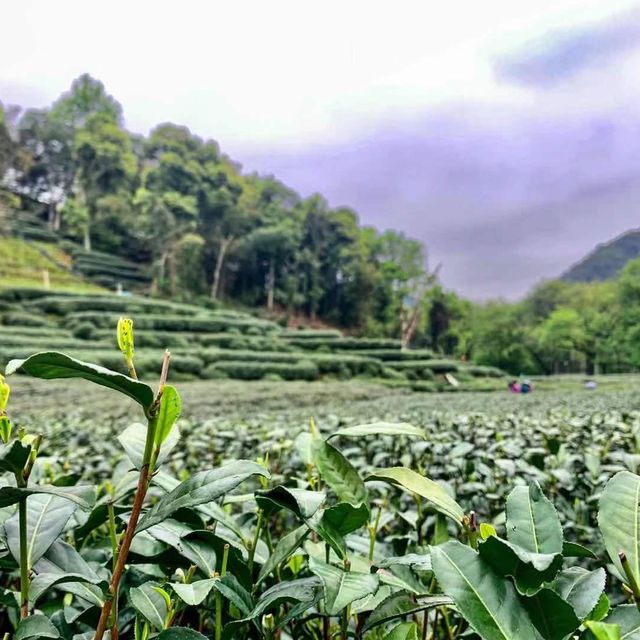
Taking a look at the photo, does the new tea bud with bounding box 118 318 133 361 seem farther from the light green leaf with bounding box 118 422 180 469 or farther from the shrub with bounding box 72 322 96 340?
the shrub with bounding box 72 322 96 340

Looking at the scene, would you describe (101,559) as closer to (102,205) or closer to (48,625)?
(48,625)

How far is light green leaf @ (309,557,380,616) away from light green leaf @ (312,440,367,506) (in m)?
0.10

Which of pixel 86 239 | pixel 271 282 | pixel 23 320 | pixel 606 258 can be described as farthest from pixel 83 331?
pixel 606 258

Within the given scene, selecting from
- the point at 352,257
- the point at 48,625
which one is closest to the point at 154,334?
the point at 48,625

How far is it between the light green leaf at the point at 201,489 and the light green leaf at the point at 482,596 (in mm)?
164

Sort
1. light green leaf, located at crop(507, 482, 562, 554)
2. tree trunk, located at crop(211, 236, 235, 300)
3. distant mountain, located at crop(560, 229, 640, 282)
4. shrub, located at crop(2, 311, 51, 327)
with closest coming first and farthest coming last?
light green leaf, located at crop(507, 482, 562, 554), shrub, located at crop(2, 311, 51, 327), tree trunk, located at crop(211, 236, 235, 300), distant mountain, located at crop(560, 229, 640, 282)

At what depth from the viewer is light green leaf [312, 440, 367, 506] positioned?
1.88 ft

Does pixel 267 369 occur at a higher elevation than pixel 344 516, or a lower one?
lower

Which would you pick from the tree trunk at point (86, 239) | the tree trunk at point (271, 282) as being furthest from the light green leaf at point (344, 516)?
the tree trunk at point (271, 282)

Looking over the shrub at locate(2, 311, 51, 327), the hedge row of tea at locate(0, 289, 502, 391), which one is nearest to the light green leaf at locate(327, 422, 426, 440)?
the hedge row of tea at locate(0, 289, 502, 391)

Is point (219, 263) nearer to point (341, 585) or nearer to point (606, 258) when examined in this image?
point (341, 585)

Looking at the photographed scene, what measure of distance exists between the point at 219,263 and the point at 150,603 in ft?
107

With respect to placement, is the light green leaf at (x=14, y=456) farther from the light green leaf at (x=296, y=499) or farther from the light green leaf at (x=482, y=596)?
the light green leaf at (x=482, y=596)

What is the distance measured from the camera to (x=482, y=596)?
0.39 metres
